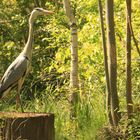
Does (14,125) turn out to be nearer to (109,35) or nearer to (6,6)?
(109,35)

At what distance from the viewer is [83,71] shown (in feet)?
33.5

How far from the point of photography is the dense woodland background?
286 inches

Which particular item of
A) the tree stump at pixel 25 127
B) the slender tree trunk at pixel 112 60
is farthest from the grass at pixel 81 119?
the tree stump at pixel 25 127

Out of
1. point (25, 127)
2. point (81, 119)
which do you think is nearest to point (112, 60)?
point (81, 119)

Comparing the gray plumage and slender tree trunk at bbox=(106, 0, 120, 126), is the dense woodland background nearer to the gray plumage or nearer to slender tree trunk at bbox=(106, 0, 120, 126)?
slender tree trunk at bbox=(106, 0, 120, 126)

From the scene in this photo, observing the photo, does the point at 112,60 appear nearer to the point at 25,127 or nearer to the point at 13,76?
the point at 13,76

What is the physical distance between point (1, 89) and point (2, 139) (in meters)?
1.42

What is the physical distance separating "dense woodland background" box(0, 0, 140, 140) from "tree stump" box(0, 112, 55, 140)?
122 cm

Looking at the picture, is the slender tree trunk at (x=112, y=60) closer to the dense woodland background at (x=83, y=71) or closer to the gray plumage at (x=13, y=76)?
the dense woodland background at (x=83, y=71)

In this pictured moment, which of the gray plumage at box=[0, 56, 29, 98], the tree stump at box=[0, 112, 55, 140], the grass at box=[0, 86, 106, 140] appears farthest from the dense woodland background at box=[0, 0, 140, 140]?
the tree stump at box=[0, 112, 55, 140]

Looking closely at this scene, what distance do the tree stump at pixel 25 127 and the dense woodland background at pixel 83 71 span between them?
3.99 ft

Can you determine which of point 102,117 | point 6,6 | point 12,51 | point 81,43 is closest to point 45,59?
point 12,51

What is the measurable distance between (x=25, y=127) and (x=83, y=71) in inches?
187

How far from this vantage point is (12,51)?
1473cm
